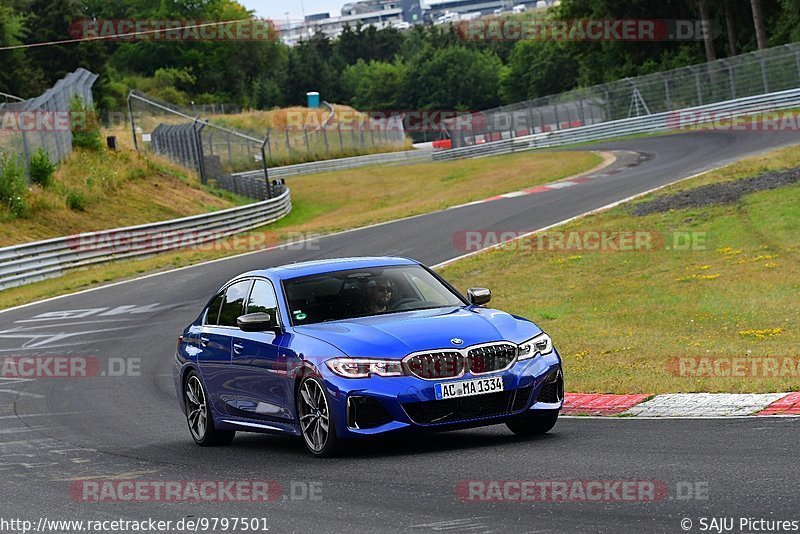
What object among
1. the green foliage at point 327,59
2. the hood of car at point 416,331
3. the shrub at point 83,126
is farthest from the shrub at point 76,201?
the green foliage at point 327,59

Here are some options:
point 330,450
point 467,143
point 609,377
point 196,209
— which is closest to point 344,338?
point 330,450

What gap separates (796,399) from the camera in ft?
33.2

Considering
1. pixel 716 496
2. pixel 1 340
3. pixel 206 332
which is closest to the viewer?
pixel 716 496

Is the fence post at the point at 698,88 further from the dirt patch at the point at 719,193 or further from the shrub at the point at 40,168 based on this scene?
the shrub at the point at 40,168

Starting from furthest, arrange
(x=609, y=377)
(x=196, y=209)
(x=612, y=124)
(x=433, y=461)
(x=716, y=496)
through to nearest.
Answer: (x=612, y=124), (x=196, y=209), (x=609, y=377), (x=433, y=461), (x=716, y=496)

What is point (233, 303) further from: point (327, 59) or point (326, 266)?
point (327, 59)

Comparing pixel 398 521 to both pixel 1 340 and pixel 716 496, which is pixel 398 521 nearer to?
pixel 716 496

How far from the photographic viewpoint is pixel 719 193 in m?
30.7

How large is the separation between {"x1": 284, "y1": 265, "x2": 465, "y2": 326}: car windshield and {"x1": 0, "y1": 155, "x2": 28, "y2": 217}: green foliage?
29.3 m

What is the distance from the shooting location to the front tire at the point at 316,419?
914 centimetres

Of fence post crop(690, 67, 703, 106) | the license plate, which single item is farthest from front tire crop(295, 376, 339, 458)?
fence post crop(690, 67, 703, 106)

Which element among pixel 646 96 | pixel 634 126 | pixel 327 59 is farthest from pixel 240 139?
pixel 327 59

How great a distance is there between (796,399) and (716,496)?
12.0 ft

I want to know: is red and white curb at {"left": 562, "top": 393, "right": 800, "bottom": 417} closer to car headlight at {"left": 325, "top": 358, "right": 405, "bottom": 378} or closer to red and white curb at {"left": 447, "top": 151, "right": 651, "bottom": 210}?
car headlight at {"left": 325, "top": 358, "right": 405, "bottom": 378}
